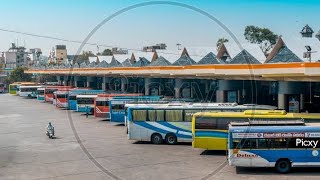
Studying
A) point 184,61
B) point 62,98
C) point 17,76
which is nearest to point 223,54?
point 184,61

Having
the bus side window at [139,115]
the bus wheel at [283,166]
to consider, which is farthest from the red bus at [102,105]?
the bus wheel at [283,166]

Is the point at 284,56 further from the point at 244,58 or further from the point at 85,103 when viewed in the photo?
the point at 85,103

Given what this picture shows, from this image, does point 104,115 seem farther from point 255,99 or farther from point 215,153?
point 215,153

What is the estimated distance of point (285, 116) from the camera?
2195cm

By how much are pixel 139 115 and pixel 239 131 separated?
29.6 feet

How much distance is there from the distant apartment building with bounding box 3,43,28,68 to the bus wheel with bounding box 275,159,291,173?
169 meters

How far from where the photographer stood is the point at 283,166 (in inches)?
757

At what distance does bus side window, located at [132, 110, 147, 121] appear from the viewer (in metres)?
27.2

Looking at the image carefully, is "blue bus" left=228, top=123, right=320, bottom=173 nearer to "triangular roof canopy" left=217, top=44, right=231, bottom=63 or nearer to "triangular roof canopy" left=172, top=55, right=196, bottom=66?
"triangular roof canopy" left=217, top=44, right=231, bottom=63

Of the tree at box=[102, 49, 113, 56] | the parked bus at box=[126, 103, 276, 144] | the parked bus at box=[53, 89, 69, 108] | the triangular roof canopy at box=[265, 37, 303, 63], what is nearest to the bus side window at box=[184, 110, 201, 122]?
the parked bus at box=[126, 103, 276, 144]

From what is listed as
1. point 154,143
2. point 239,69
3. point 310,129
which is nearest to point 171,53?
point 239,69

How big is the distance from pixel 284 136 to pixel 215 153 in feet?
17.9

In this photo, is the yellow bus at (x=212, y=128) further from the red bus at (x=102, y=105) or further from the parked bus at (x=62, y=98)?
the parked bus at (x=62, y=98)

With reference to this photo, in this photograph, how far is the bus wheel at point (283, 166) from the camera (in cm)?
1916
